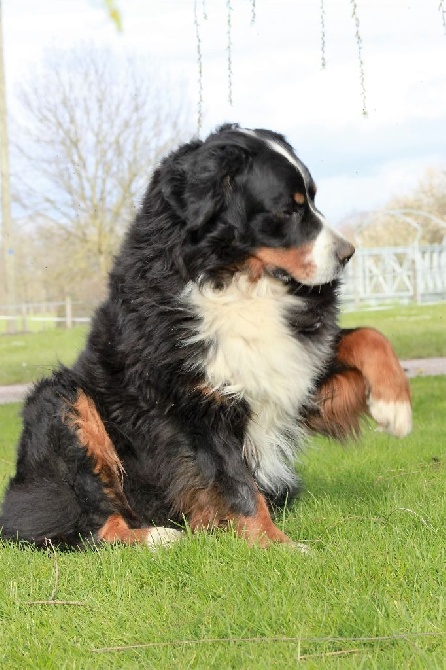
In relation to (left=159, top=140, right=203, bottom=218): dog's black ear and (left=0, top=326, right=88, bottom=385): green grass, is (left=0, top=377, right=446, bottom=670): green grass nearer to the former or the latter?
(left=159, top=140, right=203, bottom=218): dog's black ear

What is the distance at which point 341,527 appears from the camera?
13.3ft

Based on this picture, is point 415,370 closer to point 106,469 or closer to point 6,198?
point 106,469

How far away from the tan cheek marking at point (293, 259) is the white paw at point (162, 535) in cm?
138

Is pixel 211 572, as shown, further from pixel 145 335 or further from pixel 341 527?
pixel 145 335

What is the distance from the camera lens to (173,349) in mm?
4121

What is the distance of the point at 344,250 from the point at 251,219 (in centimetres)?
48

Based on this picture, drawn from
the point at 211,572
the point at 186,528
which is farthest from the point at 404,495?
the point at 211,572

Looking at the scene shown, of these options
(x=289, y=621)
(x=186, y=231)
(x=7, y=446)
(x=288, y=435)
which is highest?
(x=186, y=231)

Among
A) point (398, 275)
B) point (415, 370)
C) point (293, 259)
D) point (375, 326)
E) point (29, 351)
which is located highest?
point (293, 259)

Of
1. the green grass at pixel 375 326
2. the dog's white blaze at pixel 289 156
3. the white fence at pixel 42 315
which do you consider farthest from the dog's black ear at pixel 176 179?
the white fence at pixel 42 315

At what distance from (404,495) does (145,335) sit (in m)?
1.78

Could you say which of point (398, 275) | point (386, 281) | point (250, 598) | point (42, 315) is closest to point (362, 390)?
point (250, 598)

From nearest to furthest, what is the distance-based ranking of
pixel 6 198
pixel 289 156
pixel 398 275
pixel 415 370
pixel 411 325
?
pixel 289 156 < pixel 415 370 < pixel 411 325 < pixel 6 198 < pixel 398 275

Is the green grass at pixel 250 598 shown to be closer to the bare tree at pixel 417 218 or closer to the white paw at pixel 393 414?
the white paw at pixel 393 414
